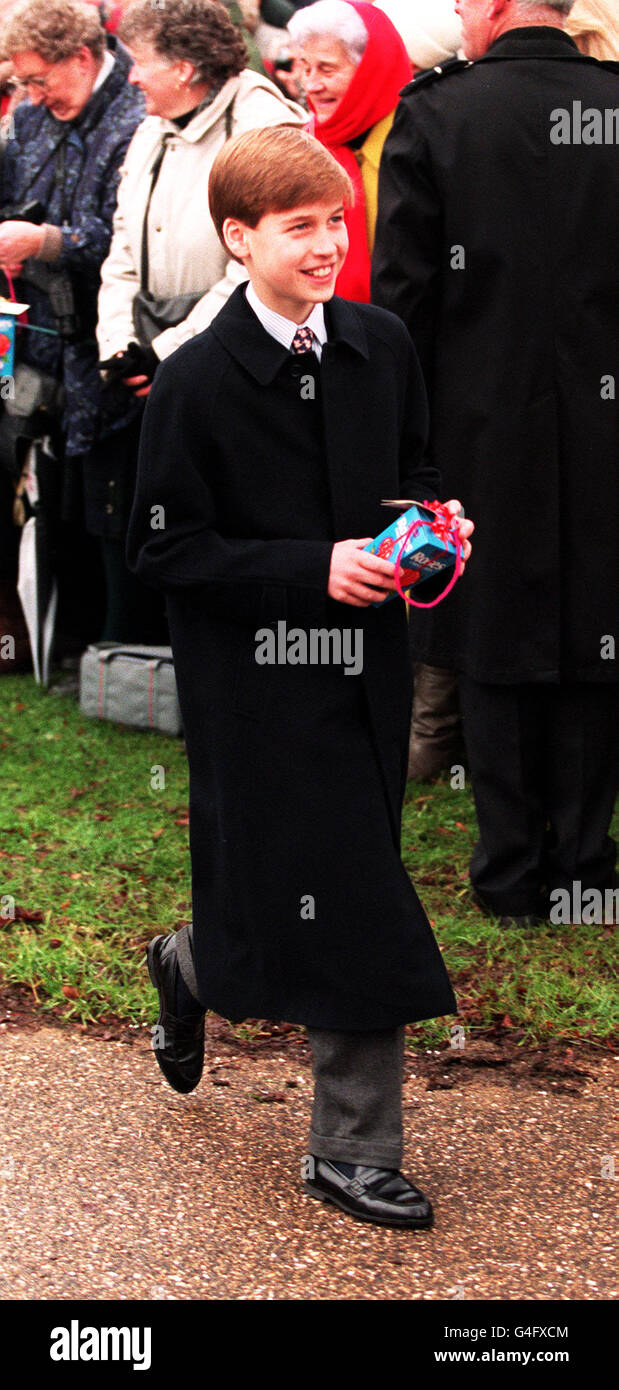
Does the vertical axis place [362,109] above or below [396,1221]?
above

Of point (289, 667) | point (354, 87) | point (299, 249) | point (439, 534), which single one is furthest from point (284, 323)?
point (354, 87)

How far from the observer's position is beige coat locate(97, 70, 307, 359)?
18.3 ft

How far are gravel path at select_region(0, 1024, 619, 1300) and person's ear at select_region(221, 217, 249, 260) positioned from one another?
63.8 inches

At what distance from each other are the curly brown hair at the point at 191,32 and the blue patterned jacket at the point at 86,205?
81cm

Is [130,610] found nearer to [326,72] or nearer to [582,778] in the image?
[326,72]

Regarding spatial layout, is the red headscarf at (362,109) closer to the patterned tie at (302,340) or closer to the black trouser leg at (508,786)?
the black trouser leg at (508,786)

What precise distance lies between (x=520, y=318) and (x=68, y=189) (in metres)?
2.62

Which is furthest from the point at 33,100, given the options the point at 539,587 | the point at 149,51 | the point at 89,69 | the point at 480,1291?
the point at 480,1291

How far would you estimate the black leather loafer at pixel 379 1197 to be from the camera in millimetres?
3158

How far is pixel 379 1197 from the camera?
10.4 ft

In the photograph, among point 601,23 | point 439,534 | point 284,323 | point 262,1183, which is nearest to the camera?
point 439,534

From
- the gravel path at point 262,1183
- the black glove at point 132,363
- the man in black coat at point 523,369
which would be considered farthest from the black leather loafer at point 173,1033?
the black glove at point 132,363
